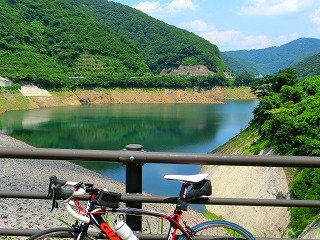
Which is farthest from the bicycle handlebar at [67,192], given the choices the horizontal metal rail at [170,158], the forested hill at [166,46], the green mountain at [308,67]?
the green mountain at [308,67]

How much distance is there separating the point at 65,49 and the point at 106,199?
125m

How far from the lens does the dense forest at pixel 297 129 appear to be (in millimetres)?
15148

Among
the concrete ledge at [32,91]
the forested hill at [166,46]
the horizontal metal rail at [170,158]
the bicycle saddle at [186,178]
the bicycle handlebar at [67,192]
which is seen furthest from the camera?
the forested hill at [166,46]

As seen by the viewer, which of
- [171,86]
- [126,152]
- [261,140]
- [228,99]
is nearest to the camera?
[126,152]

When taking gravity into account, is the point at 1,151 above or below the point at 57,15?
below

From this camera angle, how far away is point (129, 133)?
184 ft

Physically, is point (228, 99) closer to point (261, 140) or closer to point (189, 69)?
point (189, 69)

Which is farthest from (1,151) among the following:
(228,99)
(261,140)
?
(228,99)

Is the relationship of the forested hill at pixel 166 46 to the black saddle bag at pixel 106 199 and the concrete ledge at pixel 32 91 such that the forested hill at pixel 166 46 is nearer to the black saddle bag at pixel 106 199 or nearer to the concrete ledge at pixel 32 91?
the concrete ledge at pixel 32 91

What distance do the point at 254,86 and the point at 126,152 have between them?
3053cm

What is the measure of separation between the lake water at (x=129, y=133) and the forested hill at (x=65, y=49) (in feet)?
97.7

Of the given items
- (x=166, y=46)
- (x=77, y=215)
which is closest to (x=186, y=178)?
(x=77, y=215)

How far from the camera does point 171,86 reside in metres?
116

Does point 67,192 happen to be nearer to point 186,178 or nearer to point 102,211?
point 102,211
